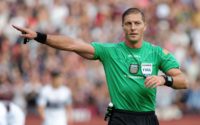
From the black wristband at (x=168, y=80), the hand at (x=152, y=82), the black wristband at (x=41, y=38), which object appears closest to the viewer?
the hand at (x=152, y=82)

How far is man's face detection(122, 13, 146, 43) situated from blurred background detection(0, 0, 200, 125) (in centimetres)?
980

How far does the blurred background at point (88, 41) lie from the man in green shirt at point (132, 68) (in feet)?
31.6

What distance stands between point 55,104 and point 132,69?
25.9 feet

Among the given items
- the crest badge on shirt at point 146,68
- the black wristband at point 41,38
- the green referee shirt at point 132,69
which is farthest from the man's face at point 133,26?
the black wristband at point 41,38

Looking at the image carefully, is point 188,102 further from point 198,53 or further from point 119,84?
point 119,84

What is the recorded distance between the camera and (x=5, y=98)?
19.1 meters

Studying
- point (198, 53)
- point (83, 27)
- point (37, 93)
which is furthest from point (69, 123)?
point (198, 53)

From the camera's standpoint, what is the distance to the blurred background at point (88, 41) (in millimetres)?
19406

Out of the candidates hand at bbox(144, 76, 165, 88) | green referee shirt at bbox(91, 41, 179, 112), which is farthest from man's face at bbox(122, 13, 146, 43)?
hand at bbox(144, 76, 165, 88)

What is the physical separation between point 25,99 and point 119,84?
1075 cm

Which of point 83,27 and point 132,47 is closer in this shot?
point 132,47

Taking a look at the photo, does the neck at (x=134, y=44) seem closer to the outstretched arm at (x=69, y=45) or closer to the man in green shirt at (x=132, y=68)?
the man in green shirt at (x=132, y=68)

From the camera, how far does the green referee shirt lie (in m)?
8.67

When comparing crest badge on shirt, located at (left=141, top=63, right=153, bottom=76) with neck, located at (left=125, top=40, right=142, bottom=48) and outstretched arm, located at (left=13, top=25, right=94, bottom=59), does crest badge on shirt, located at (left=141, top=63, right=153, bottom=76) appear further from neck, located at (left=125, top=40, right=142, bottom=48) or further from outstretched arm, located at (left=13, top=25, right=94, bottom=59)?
outstretched arm, located at (left=13, top=25, right=94, bottom=59)
